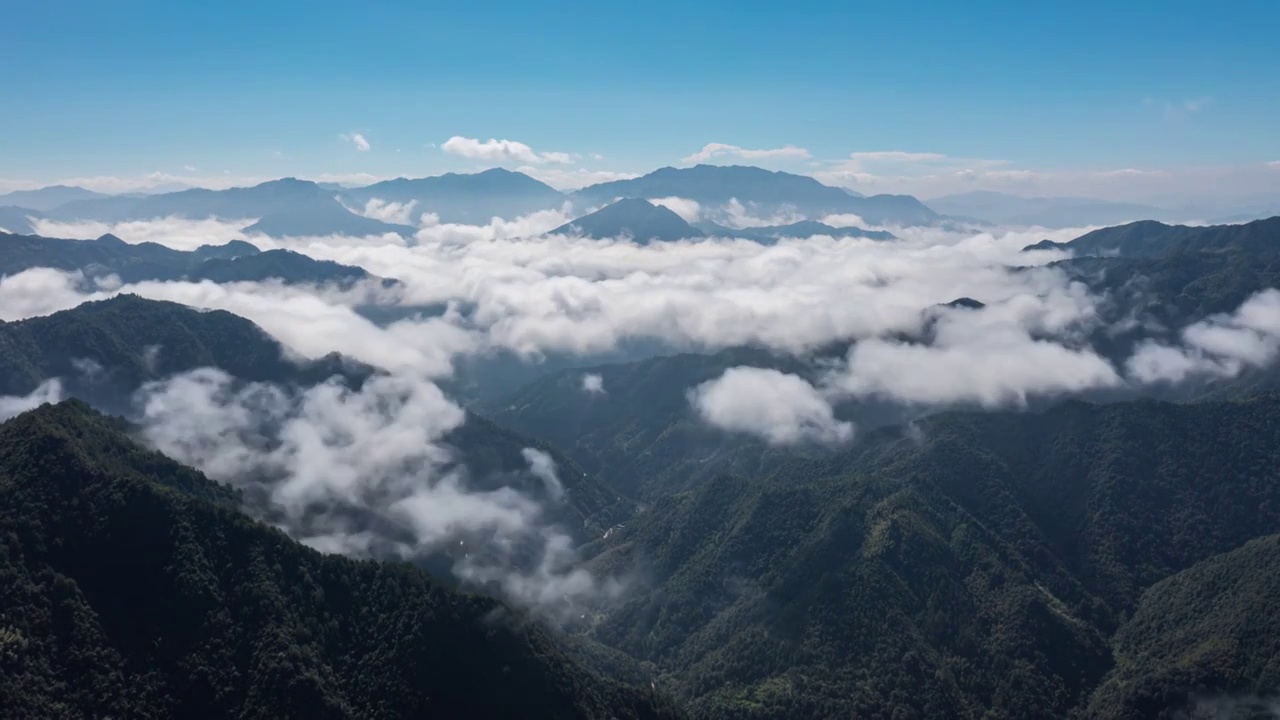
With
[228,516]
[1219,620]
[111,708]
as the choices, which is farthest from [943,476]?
[111,708]

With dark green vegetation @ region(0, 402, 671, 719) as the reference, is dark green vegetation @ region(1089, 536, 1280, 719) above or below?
below

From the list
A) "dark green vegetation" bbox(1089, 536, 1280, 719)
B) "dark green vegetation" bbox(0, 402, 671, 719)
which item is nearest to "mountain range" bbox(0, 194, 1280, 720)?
"dark green vegetation" bbox(0, 402, 671, 719)

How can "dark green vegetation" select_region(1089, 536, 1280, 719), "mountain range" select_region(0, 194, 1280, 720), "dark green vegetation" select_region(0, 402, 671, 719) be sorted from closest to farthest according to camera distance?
"dark green vegetation" select_region(0, 402, 671, 719) < "mountain range" select_region(0, 194, 1280, 720) < "dark green vegetation" select_region(1089, 536, 1280, 719)

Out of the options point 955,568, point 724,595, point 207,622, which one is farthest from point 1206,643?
point 207,622

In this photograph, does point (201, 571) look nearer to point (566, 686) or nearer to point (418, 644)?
point (418, 644)

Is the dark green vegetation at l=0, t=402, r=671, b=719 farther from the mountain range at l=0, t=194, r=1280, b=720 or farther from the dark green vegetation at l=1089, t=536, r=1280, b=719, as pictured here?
the dark green vegetation at l=1089, t=536, r=1280, b=719

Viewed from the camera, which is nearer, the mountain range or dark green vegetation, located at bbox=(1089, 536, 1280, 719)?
the mountain range
